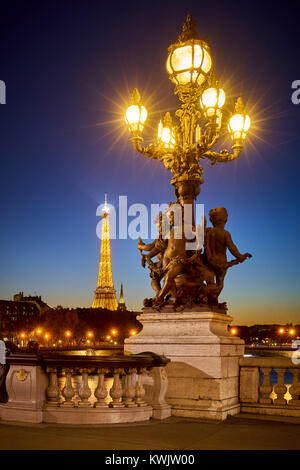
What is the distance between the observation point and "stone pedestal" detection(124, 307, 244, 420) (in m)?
11.5

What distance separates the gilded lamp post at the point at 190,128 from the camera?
12984mm

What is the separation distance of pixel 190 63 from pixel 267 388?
286 inches

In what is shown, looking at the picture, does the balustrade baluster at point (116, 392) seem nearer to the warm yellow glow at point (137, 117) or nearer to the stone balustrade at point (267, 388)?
the stone balustrade at point (267, 388)

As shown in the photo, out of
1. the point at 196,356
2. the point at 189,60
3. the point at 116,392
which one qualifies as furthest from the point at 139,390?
the point at 189,60

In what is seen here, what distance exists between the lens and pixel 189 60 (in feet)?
42.9

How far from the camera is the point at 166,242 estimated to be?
13.4m

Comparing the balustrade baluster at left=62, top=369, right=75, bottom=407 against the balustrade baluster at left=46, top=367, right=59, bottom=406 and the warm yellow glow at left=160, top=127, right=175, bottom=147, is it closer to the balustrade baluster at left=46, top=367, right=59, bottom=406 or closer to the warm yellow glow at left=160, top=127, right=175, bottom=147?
the balustrade baluster at left=46, top=367, right=59, bottom=406

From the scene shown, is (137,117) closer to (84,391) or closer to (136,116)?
(136,116)

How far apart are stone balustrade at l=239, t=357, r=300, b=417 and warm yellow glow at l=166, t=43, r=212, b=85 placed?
6.34 meters

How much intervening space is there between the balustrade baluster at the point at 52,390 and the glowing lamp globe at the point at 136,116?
19.5 ft

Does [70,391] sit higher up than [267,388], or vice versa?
[70,391]

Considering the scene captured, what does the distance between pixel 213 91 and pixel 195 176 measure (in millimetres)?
1916
